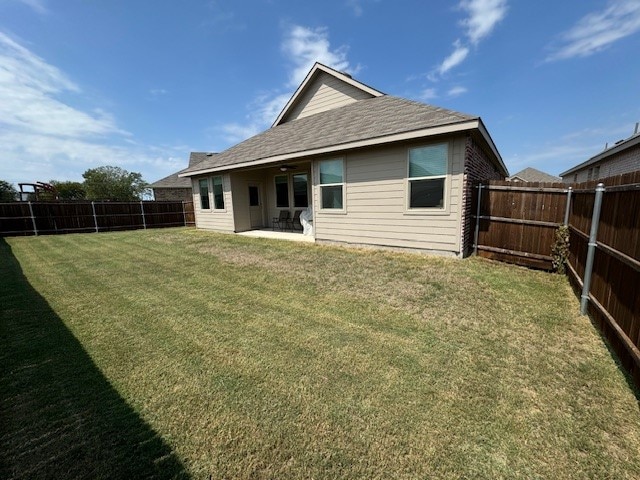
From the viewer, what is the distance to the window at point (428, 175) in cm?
634

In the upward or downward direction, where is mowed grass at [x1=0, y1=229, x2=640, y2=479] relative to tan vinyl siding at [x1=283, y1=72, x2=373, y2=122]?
downward

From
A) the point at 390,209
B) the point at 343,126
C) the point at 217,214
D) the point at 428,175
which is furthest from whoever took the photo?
the point at 217,214

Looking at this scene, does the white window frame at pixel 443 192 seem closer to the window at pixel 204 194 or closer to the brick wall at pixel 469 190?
the brick wall at pixel 469 190

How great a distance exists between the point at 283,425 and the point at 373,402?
70 centimetres

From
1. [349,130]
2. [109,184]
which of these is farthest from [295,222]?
[109,184]

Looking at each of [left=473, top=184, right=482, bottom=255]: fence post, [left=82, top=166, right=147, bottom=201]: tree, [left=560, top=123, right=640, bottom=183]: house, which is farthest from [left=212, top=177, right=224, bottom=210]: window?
[left=82, top=166, right=147, bottom=201]: tree

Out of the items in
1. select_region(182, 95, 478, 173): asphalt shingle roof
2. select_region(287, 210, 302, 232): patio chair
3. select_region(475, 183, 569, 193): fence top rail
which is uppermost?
select_region(182, 95, 478, 173): asphalt shingle roof

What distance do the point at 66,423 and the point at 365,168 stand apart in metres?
7.19

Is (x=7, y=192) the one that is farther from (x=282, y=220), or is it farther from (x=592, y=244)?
(x=592, y=244)

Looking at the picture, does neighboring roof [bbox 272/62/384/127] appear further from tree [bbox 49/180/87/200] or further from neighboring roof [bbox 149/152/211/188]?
tree [bbox 49/180/87/200]

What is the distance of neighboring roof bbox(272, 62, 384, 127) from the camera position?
33.2 ft

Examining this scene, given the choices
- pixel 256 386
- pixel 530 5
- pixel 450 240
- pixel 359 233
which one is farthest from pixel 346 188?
pixel 530 5

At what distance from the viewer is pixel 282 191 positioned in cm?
1212

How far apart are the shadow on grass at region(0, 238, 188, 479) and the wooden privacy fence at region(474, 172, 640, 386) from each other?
3.79 m
